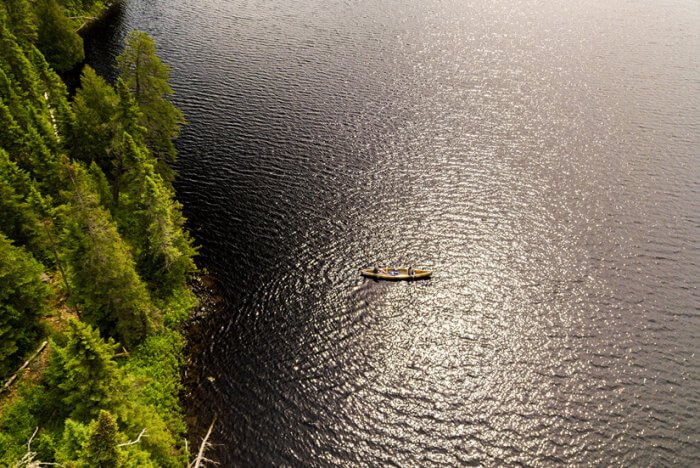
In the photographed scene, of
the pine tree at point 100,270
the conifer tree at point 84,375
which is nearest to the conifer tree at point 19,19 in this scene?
the pine tree at point 100,270

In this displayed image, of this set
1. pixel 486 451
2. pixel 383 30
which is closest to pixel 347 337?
pixel 486 451

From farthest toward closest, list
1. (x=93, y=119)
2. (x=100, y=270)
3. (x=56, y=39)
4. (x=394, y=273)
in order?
(x=56, y=39), (x=93, y=119), (x=394, y=273), (x=100, y=270)

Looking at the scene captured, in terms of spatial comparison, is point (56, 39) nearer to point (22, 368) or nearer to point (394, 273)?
point (22, 368)

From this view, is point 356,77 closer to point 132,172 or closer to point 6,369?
point 132,172

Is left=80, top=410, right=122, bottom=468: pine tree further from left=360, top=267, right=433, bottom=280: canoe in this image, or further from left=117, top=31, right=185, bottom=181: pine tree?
left=117, top=31, right=185, bottom=181: pine tree

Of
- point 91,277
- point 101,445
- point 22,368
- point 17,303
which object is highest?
point 101,445

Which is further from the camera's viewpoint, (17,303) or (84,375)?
(17,303)

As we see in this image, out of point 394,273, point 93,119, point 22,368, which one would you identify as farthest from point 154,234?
point 394,273

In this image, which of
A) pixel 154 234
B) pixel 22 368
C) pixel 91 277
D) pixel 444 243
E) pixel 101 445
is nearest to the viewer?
pixel 101 445
